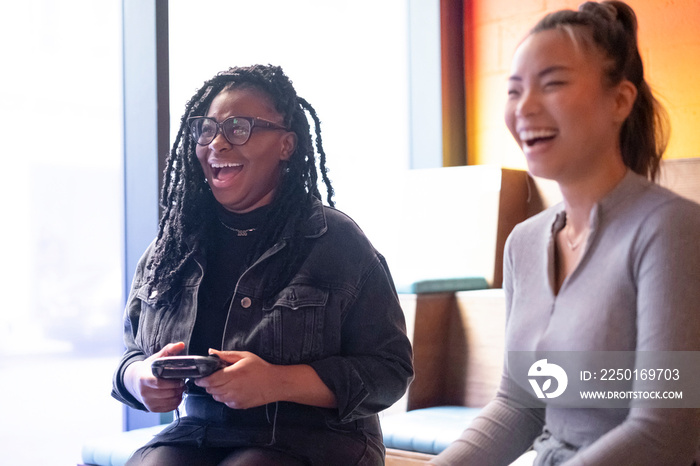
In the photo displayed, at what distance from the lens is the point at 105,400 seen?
229 cm

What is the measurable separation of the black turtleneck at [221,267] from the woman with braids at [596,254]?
610mm

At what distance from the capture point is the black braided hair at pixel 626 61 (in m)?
0.94

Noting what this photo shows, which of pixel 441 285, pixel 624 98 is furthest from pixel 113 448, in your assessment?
pixel 624 98

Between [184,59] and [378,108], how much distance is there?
1.12 meters

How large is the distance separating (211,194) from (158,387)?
457 millimetres

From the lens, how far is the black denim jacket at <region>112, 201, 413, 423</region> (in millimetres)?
1407

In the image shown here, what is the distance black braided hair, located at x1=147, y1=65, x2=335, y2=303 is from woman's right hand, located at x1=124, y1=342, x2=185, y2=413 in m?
0.18

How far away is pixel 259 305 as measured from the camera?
56.8 inches

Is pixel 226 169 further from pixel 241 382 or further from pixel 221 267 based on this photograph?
pixel 241 382

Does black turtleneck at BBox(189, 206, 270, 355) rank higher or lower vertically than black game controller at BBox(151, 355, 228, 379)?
higher

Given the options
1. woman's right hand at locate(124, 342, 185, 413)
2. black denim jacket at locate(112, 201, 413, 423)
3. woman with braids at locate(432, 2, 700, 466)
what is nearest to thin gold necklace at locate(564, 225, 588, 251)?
woman with braids at locate(432, 2, 700, 466)

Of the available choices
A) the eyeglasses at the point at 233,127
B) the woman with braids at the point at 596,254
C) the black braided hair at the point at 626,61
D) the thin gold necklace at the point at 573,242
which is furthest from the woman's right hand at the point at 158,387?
the black braided hair at the point at 626,61

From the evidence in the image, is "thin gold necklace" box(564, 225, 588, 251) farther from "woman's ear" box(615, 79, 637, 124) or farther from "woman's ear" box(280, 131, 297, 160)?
"woman's ear" box(280, 131, 297, 160)

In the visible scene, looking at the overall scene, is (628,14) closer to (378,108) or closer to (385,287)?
(385,287)
